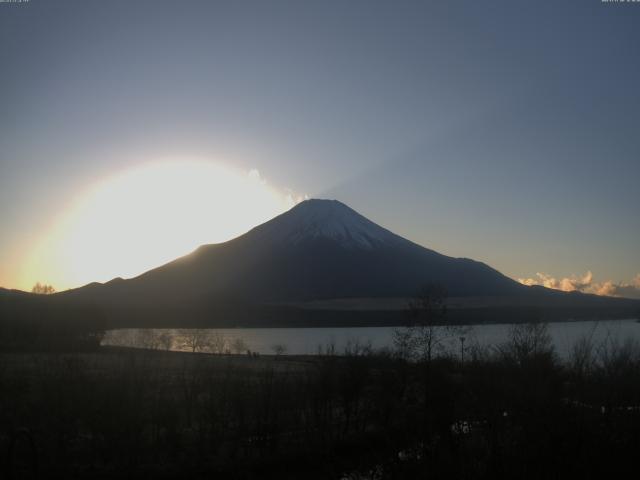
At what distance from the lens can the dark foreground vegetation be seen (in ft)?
32.9

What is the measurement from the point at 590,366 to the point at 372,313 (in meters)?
111

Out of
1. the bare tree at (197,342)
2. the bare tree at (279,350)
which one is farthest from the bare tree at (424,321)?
the bare tree at (197,342)

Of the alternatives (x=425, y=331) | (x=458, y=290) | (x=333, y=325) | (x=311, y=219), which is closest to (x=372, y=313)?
(x=333, y=325)

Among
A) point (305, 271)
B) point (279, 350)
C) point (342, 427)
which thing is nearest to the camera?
point (342, 427)

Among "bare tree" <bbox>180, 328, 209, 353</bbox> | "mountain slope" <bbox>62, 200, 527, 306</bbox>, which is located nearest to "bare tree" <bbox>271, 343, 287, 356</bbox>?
"bare tree" <bbox>180, 328, 209, 353</bbox>

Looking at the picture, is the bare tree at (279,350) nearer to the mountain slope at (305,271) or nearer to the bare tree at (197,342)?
the bare tree at (197,342)

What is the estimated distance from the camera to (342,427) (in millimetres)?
19266

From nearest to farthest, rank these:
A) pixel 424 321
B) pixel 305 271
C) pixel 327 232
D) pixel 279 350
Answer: pixel 424 321, pixel 279 350, pixel 305 271, pixel 327 232

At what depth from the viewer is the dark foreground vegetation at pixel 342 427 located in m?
10.0

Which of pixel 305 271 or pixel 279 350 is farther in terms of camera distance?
pixel 305 271

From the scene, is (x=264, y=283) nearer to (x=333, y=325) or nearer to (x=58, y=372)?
(x=333, y=325)

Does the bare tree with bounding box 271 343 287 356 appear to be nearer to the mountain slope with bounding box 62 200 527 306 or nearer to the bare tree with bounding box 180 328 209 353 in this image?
the bare tree with bounding box 180 328 209 353

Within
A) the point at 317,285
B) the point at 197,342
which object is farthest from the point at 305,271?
the point at 197,342

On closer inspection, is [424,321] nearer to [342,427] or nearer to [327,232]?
[342,427]
